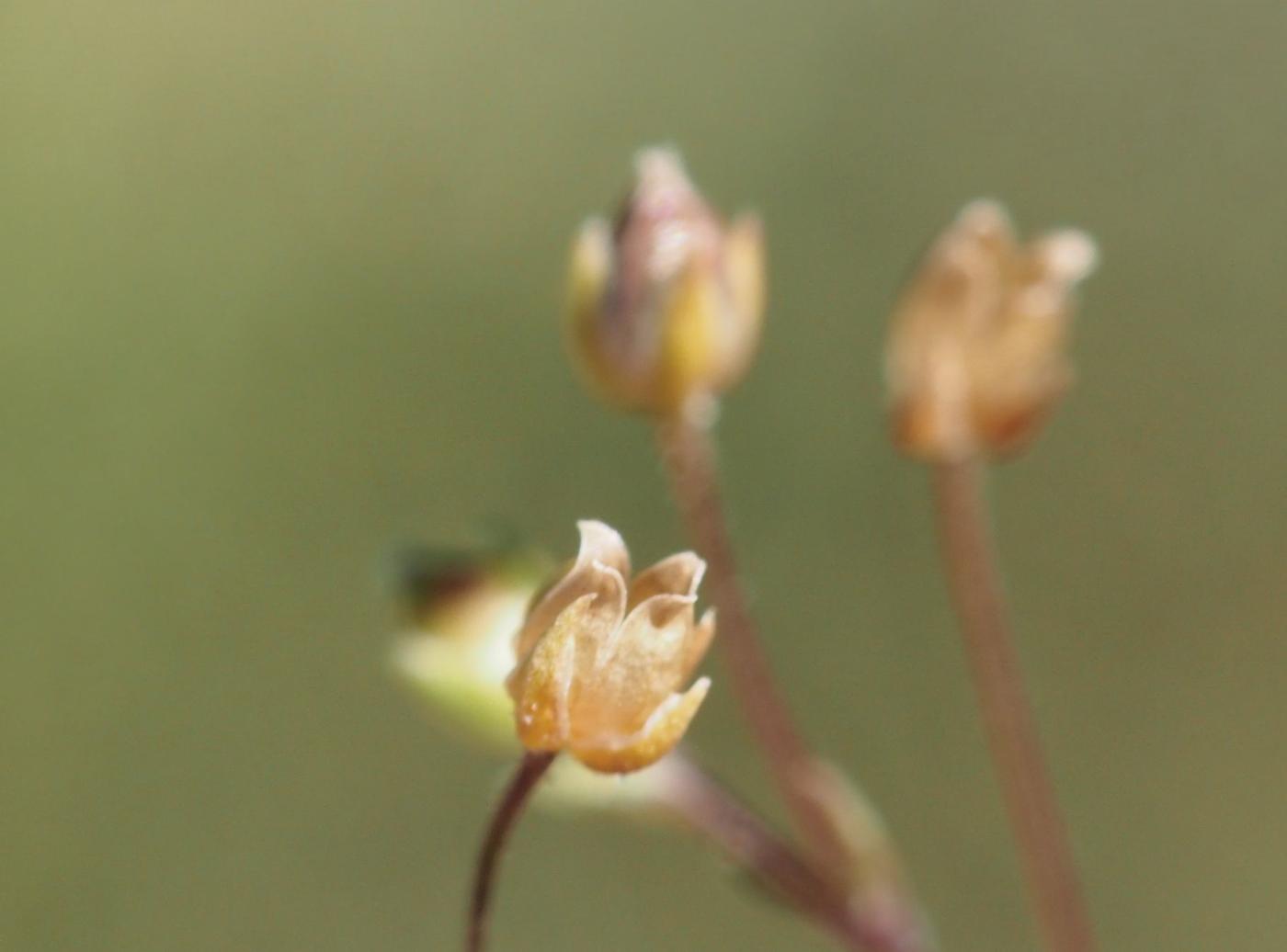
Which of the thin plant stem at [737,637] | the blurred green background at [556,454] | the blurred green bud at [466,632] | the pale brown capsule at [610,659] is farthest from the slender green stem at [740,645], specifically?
the blurred green background at [556,454]

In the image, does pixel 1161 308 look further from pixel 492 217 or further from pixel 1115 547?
pixel 492 217

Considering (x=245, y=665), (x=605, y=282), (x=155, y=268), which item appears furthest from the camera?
(x=155, y=268)

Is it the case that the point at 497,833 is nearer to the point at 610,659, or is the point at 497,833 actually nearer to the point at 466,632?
the point at 610,659

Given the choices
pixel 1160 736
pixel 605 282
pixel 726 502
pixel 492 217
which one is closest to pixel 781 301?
pixel 726 502

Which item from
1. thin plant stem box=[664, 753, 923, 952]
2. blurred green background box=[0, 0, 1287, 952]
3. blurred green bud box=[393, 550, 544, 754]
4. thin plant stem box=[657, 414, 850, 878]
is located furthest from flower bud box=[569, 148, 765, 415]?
blurred green background box=[0, 0, 1287, 952]

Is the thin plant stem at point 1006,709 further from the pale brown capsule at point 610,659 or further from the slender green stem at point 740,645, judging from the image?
the pale brown capsule at point 610,659

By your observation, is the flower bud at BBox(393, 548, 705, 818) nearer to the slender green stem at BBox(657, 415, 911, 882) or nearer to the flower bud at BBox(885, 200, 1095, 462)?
the slender green stem at BBox(657, 415, 911, 882)
